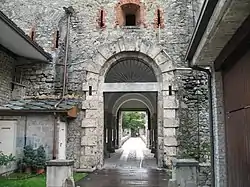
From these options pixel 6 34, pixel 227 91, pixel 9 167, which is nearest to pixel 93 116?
pixel 9 167

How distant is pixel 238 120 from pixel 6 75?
8374mm

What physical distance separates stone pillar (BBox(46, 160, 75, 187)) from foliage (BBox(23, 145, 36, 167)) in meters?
3.87

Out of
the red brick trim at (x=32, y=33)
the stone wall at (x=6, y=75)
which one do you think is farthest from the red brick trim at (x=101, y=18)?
the stone wall at (x=6, y=75)

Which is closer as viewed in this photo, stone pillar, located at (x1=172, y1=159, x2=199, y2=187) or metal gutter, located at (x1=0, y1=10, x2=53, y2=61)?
stone pillar, located at (x1=172, y1=159, x2=199, y2=187)

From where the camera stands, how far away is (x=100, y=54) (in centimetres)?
1176

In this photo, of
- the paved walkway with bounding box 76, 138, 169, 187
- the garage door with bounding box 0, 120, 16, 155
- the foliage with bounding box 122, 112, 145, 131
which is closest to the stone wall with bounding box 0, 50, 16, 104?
the garage door with bounding box 0, 120, 16, 155

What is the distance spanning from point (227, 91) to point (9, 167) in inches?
265

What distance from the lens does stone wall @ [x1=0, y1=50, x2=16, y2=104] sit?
10.6m

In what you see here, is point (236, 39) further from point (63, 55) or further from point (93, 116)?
point (63, 55)

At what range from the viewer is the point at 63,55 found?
11930mm

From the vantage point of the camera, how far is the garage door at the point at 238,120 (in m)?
4.47

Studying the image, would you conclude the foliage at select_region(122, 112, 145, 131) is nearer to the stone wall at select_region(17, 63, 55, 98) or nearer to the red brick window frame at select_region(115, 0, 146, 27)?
the red brick window frame at select_region(115, 0, 146, 27)

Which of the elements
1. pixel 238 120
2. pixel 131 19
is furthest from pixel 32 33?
pixel 238 120

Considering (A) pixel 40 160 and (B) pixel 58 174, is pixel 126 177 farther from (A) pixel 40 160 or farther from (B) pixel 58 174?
(B) pixel 58 174
